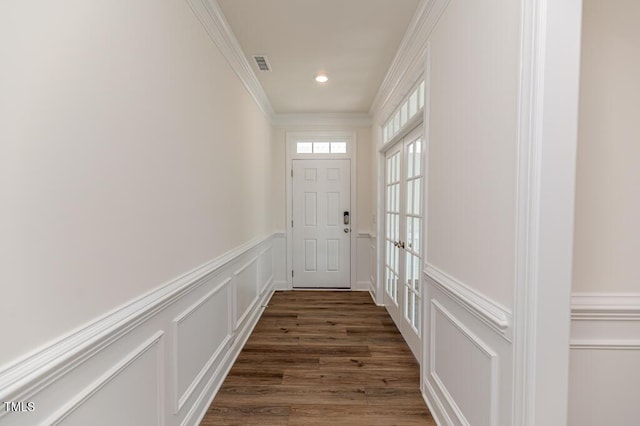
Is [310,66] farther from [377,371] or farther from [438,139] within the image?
[377,371]

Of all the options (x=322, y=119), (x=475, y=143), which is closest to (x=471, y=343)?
(x=475, y=143)

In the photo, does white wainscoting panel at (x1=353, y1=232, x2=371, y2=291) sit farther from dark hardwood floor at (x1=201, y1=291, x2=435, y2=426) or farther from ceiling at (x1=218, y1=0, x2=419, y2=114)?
ceiling at (x1=218, y1=0, x2=419, y2=114)

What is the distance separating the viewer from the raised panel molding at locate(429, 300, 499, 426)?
1.22 metres

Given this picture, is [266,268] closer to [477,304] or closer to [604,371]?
[477,304]

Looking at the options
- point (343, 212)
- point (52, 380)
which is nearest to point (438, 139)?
point (52, 380)

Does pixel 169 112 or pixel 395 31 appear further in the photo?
pixel 395 31

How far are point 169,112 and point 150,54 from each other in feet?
0.83

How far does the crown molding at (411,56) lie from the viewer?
190cm

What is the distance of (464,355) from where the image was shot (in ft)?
4.87

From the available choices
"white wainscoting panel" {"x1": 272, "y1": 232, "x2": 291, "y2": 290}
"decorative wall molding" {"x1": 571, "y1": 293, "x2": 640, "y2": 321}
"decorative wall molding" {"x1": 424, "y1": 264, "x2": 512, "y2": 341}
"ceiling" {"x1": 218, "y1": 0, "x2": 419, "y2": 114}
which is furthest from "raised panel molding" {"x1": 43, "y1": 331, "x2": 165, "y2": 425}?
"white wainscoting panel" {"x1": 272, "y1": 232, "x2": 291, "y2": 290}

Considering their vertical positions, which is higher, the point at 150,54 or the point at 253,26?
the point at 253,26

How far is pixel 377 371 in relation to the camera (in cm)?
237

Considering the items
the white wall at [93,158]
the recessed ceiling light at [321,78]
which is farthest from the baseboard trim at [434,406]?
the recessed ceiling light at [321,78]

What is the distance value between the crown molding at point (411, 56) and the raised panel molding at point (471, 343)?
1.63m
